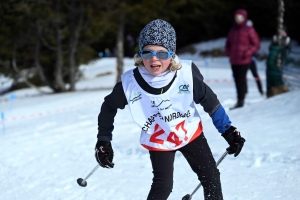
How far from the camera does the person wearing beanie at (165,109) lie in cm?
309

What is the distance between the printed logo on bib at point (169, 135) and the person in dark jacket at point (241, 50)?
5.22 metres

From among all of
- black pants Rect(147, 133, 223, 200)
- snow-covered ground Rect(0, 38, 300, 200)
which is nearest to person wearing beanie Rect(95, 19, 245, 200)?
black pants Rect(147, 133, 223, 200)

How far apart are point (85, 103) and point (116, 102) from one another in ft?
30.1

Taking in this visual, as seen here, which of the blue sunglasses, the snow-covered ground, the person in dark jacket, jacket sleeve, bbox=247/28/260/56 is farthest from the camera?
jacket sleeve, bbox=247/28/260/56

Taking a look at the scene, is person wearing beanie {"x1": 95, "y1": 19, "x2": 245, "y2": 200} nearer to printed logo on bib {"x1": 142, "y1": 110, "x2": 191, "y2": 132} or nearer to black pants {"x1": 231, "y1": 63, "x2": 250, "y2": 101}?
printed logo on bib {"x1": 142, "y1": 110, "x2": 191, "y2": 132}

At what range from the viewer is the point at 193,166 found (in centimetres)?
326

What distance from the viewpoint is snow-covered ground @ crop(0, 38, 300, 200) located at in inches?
176

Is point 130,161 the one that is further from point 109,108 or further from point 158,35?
point 158,35

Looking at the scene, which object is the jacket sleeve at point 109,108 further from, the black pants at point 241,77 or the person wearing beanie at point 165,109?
the black pants at point 241,77

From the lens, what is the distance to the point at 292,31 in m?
21.6

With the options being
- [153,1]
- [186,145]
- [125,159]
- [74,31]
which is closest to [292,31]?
[153,1]

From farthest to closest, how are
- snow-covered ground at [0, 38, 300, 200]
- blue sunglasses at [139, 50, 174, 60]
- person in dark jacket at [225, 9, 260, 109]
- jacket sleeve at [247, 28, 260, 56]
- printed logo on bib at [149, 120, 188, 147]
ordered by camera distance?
jacket sleeve at [247, 28, 260, 56], person in dark jacket at [225, 9, 260, 109], snow-covered ground at [0, 38, 300, 200], printed logo on bib at [149, 120, 188, 147], blue sunglasses at [139, 50, 174, 60]

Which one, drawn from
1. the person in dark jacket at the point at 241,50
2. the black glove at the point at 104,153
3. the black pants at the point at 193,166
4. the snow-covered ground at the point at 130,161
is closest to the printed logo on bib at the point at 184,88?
the black pants at the point at 193,166

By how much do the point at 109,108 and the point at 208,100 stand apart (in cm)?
65
